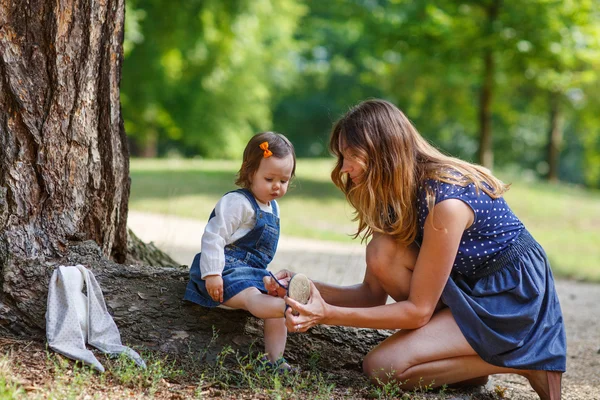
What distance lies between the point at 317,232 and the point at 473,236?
24.6 feet

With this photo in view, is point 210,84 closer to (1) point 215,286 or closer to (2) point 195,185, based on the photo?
(2) point 195,185

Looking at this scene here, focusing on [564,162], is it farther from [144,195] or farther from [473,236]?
[473,236]

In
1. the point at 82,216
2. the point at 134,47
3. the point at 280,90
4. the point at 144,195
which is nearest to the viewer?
the point at 82,216

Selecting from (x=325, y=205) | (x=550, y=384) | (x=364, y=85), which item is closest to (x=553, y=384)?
(x=550, y=384)

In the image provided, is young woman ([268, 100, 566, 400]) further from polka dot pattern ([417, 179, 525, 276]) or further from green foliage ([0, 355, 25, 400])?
green foliage ([0, 355, 25, 400])

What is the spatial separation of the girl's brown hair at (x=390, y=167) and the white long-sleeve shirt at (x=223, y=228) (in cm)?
46

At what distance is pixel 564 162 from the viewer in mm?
36344

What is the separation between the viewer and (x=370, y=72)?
28.3 m

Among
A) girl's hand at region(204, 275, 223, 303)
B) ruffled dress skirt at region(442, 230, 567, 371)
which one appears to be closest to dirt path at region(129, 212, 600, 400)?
ruffled dress skirt at region(442, 230, 567, 371)

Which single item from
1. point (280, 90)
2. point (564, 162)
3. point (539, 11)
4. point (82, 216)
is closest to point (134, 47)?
point (280, 90)

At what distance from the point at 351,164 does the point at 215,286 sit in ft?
2.64

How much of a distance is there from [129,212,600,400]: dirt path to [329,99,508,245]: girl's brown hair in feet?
3.45

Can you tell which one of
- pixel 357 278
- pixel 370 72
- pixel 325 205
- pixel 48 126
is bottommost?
pixel 325 205

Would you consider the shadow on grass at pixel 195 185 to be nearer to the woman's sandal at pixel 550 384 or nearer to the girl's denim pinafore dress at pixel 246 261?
the girl's denim pinafore dress at pixel 246 261
